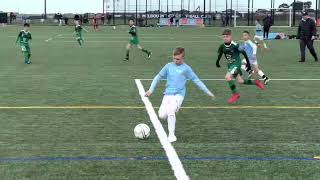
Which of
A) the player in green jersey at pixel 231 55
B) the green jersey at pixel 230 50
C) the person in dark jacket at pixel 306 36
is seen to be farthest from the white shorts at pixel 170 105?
the person in dark jacket at pixel 306 36

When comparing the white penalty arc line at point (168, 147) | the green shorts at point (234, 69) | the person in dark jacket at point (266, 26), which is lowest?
the white penalty arc line at point (168, 147)

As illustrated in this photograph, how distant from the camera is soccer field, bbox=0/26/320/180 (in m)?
7.11

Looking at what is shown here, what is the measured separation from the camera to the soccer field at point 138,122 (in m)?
7.11

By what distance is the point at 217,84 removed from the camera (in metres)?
16.2

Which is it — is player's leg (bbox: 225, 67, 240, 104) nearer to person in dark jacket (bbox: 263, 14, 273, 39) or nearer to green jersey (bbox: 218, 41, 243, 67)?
green jersey (bbox: 218, 41, 243, 67)

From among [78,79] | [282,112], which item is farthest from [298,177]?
[78,79]

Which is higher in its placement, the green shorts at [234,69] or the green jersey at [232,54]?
the green jersey at [232,54]

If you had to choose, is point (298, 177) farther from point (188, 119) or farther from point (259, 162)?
point (188, 119)

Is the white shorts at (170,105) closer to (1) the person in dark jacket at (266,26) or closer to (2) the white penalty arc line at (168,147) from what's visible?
(2) the white penalty arc line at (168,147)

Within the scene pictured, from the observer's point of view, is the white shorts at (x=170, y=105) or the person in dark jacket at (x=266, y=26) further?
the person in dark jacket at (x=266, y=26)

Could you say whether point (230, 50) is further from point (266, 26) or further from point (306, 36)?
point (266, 26)

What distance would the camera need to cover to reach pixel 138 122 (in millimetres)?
10367

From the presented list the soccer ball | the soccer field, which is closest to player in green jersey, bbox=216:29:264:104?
the soccer field

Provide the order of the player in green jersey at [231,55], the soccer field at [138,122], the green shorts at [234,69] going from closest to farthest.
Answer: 1. the soccer field at [138,122]
2. the player in green jersey at [231,55]
3. the green shorts at [234,69]
